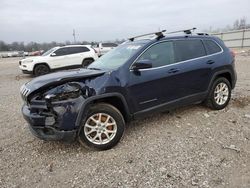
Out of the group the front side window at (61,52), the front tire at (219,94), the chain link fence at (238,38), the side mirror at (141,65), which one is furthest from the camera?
the chain link fence at (238,38)

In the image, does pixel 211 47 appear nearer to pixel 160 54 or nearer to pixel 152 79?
pixel 160 54

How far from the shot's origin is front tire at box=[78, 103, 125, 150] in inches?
149

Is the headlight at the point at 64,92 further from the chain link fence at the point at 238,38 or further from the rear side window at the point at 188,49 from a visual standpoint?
the chain link fence at the point at 238,38

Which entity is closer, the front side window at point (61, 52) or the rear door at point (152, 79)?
the rear door at point (152, 79)

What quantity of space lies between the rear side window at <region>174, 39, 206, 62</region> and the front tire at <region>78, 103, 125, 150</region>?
5.66ft

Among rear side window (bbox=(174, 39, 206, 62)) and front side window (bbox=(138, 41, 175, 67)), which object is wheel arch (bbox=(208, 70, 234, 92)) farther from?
front side window (bbox=(138, 41, 175, 67))

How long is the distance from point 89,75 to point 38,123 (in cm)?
102

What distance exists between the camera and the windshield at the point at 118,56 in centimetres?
433

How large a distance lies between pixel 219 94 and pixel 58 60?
1010 centimetres

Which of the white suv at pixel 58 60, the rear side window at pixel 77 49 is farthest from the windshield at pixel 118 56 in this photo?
the rear side window at pixel 77 49

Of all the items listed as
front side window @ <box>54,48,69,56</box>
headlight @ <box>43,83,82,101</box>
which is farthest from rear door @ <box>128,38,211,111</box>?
front side window @ <box>54,48,69,56</box>

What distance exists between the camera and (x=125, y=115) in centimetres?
416

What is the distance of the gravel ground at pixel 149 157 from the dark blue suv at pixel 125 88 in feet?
1.24

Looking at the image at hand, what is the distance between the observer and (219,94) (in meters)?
5.45
